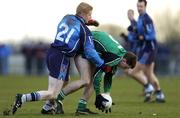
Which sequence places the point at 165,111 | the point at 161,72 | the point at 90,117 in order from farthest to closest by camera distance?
the point at 161,72 < the point at 165,111 < the point at 90,117

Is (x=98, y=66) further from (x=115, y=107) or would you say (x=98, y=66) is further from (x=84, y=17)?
(x=115, y=107)

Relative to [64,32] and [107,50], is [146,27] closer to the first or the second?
[107,50]

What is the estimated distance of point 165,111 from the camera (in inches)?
662

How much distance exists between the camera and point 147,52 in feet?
71.2

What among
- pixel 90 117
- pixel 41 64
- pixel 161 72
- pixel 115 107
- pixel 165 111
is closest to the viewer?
pixel 90 117

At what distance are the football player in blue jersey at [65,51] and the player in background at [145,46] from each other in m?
6.34

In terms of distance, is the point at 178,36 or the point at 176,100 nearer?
the point at 176,100

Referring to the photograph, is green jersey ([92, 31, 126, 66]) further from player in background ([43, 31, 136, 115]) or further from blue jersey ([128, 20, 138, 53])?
blue jersey ([128, 20, 138, 53])

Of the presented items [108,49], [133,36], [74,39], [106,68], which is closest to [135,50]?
[133,36]

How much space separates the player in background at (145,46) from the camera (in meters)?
21.3

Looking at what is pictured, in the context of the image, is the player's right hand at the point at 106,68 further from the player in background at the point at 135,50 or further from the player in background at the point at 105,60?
the player in background at the point at 135,50

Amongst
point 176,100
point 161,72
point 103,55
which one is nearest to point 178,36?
point 161,72

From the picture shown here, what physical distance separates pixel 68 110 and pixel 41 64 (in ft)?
98.7

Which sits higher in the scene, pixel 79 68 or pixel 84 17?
pixel 84 17
